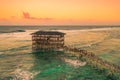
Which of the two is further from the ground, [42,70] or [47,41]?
[47,41]

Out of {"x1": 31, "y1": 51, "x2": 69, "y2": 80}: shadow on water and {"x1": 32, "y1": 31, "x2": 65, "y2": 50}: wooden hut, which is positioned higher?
{"x1": 32, "y1": 31, "x2": 65, "y2": 50}: wooden hut

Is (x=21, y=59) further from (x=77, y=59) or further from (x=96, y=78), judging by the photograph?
(x=96, y=78)

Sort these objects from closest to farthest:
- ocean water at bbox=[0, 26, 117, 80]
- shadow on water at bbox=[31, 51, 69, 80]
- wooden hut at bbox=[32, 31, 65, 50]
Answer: ocean water at bbox=[0, 26, 117, 80] < shadow on water at bbox=[31, 51, 69, 80] < wooden hut at bbox=[32, 31, 65, 50]

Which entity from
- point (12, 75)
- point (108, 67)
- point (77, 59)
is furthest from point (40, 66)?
point (108, 67)

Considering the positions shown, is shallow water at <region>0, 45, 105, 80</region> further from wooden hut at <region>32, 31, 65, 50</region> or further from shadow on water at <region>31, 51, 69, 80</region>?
wooden hut at <region>32, 31, 65, 50</region>

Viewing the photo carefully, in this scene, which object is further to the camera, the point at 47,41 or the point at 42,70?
the point at 47,41

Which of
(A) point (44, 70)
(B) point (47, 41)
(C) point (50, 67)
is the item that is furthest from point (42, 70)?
(B) point (47, 41)

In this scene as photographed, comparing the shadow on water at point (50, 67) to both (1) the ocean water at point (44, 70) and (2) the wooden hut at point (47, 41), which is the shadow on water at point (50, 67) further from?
(2) the wooden hut at point (47, 41)

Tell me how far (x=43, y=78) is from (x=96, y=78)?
8.17m

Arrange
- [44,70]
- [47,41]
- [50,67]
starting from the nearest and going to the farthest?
[44,70], [50,67], [47,41]

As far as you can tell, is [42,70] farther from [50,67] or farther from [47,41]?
[47,41]

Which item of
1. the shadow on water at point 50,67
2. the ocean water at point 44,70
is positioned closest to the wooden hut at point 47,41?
the shadow on water at point 50,67

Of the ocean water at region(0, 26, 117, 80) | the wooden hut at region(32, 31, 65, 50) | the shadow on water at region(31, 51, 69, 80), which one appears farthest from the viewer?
the wooden hut at region(32, 31, 65, 50)

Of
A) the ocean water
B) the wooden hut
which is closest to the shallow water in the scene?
the ocean water
